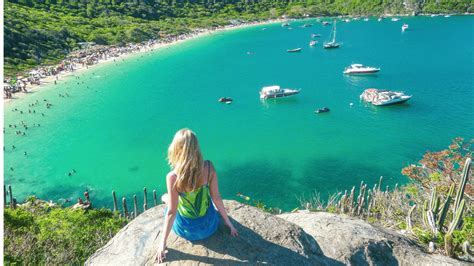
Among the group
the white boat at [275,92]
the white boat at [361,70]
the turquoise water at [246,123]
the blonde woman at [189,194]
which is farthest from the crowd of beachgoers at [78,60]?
the blonde woman at [189,194]

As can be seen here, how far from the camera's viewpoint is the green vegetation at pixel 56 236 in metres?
12.8

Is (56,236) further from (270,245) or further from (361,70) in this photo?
(361,70)

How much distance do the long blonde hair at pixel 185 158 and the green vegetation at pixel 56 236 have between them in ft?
26.2

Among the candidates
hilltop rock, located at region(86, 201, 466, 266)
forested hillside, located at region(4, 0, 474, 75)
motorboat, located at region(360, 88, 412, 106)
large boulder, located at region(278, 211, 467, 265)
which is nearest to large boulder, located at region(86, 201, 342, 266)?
hilltop rock, located at region(86, 201, 466, 266)

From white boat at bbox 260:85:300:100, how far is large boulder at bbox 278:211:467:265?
5536cm

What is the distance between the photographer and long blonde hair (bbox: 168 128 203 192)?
6.36 metres

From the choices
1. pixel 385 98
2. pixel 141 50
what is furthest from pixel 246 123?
pixel 141 50

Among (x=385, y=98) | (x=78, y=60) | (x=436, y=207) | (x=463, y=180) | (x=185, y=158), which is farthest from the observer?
(x=78, y=60)

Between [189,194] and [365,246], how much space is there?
5.41m

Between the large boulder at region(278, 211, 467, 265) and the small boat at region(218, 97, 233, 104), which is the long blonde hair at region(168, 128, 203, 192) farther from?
the small boat at region(218, 97, 233, 104)

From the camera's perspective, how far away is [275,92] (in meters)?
65.2

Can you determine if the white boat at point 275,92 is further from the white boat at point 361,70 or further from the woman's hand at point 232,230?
the woman's hand at point 232,230

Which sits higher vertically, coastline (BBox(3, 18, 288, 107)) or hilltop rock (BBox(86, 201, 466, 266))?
hilltop rock (BBox(86, 201, 466, 266))

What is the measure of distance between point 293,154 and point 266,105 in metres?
21.4
